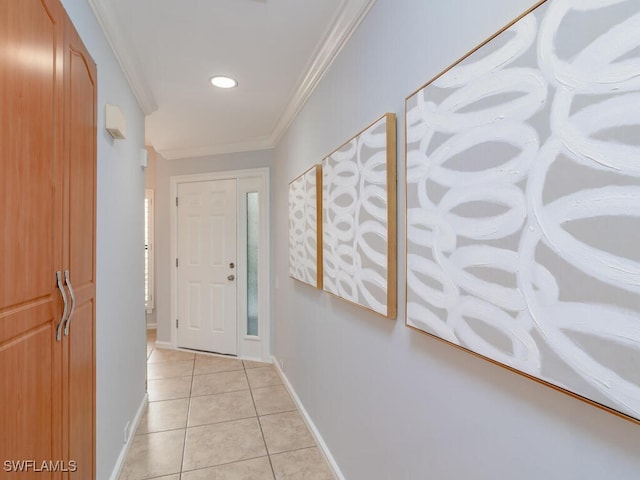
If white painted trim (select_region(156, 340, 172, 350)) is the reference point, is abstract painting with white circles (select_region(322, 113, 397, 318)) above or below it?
above

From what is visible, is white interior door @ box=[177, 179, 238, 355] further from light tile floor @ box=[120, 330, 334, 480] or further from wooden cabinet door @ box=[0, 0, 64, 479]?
wooden cabinet door @ box=[0, 0, 64, 479]

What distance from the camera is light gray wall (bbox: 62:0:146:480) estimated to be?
1722 millimetres

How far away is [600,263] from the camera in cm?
62

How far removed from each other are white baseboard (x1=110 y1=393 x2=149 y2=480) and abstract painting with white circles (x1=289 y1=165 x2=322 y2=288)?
1.51 meters

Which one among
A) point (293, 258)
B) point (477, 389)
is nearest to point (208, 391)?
point (293, 258)

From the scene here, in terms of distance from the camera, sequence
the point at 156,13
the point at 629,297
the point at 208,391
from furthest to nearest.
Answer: the point at 208,391 < the point at 156,13 < the point at 629,297

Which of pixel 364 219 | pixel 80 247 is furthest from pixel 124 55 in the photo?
pixel 364 219

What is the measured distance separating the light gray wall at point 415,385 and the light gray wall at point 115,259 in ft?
3.97

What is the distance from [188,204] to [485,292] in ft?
13.0

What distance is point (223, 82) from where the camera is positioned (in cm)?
251

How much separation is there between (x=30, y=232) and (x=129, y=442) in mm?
1896

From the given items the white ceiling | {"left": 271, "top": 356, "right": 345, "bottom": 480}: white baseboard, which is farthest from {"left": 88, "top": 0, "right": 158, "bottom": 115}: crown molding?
{"left": 271, "top": 356, "right": 345, "bottom": 480}: white baseboard

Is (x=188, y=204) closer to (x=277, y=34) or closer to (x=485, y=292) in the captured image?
(x=277, y=34)
